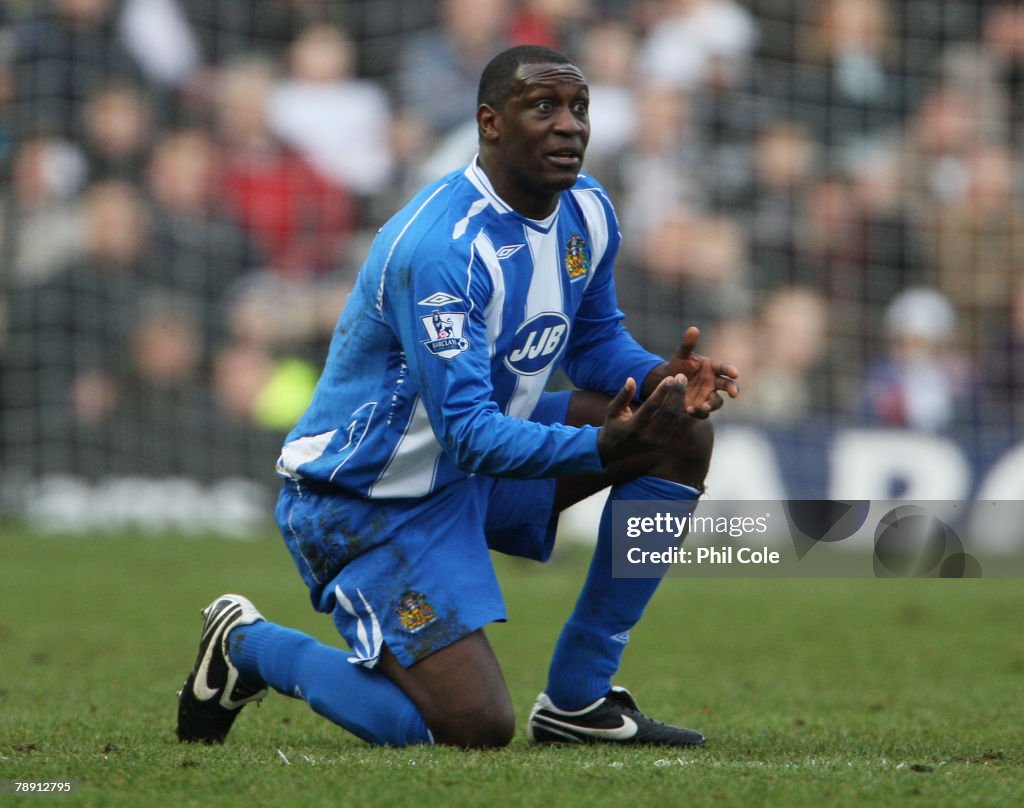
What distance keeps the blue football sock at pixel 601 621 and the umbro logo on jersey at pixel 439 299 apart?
2.67 feet

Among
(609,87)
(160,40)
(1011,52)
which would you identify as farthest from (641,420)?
(1011,52)

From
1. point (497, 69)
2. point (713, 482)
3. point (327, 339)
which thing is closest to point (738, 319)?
point (713, 482)

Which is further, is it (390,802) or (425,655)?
(425,655)

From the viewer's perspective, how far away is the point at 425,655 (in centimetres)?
434

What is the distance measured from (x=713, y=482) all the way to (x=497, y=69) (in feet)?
23.6

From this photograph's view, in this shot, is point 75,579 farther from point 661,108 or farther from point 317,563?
point 661,108

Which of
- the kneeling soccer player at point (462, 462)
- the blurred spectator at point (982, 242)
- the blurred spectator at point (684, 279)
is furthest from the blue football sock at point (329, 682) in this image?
the blurred spectator at point (982, 242)

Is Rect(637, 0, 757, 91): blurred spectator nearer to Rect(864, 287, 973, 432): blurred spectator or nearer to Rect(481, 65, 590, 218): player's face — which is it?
Rect(864, 287, 973, 432): blurred spectator

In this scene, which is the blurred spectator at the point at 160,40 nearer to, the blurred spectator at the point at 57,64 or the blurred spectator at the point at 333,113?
the blurred spectator at the point at 57,64

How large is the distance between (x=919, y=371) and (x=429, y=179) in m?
3.76

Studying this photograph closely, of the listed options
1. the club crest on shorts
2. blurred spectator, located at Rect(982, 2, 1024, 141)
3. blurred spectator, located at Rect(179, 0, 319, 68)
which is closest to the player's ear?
the club crest on shorts

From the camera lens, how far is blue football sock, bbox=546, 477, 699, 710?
4590 mm

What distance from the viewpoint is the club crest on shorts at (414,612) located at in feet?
14.3

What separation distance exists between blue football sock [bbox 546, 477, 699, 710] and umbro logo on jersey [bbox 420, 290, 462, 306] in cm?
81
